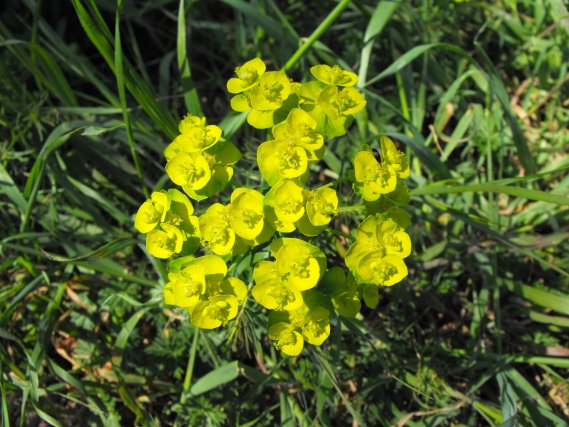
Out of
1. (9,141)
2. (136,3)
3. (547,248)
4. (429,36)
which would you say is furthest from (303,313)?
(136,3)

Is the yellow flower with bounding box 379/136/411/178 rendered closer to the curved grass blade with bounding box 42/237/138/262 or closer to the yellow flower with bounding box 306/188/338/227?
the yellow flower with bounding box 306/188/338/227

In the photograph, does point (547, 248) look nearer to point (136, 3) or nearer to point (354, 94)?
point (354, 94)

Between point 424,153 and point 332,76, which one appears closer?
point 332,76

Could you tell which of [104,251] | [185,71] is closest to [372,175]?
[104,251]

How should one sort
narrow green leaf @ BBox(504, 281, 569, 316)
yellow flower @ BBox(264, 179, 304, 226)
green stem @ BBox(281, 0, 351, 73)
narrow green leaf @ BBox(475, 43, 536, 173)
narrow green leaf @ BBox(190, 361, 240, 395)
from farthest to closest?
narrow green leaf @ BBox(475, 43, 536, 173), narrow green leaf @ BBox(504, 281, 569, 316), narrow green leaf @ BBox(190, 361, 240, 395), green stem @ BBox(281, 0, 351, 73), yellow flower @ BBox(264, 179, 304, 226)

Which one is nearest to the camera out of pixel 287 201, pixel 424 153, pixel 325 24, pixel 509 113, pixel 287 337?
pixel 287 201

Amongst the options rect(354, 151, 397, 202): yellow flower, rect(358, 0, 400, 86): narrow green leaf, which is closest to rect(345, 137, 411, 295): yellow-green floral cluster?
rect(354, 151, 397, 202): yellow flower

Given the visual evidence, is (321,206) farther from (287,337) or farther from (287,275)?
(287,337)

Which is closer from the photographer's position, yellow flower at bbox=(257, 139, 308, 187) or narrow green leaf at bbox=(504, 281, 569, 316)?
yellow flower at bbox=(257, 139, 308, 187)
